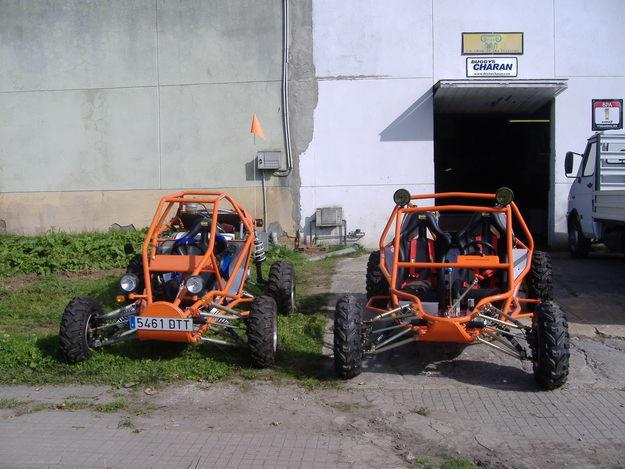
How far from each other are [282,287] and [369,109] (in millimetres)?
6733

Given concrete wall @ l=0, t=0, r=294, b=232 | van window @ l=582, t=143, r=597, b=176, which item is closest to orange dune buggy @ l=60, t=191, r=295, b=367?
concrete wall @ l=0, t=0, r=294, b=232

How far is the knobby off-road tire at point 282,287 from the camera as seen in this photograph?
804 cm

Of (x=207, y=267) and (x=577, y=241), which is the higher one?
(x=207, y=267)

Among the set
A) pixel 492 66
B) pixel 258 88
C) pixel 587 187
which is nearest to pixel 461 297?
pixel 587 187

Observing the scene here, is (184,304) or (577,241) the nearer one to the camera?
(184,304)

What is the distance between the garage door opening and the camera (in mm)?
13977

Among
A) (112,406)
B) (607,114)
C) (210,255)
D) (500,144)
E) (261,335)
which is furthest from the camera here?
(500,144)

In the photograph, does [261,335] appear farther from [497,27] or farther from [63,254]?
[497,27]

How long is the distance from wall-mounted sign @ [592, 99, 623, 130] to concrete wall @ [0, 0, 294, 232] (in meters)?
6.79

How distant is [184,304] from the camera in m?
6.59

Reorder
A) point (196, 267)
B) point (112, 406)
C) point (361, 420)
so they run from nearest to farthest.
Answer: point (361, 420)
point (112, 406)
point (196, 267)

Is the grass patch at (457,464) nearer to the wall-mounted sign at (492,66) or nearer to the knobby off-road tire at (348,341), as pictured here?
the knobby off-road tire at (348,341)

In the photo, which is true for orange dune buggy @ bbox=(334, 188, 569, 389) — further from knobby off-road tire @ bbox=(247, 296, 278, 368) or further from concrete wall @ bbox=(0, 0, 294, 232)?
concrete wall @ bbox=(0, 0, 294, 232)

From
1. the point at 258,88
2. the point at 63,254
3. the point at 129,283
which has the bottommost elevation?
the point at 63,254
